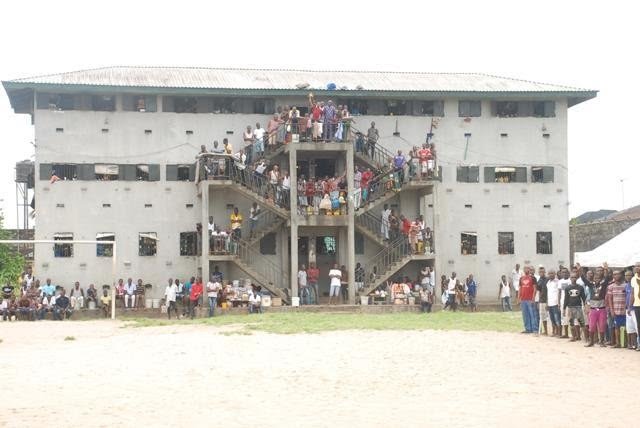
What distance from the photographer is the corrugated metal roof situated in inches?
1547

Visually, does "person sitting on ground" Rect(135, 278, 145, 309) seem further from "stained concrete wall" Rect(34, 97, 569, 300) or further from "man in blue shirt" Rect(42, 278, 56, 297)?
"man in blue shirt" Rect(42, 278, 56, 297)

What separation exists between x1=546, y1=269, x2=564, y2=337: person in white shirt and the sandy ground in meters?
Result: 0.86

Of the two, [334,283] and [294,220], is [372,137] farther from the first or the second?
[334,283]

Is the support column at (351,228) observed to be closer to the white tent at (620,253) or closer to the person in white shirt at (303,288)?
the person in white shirt at (303,288)

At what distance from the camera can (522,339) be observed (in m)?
23.6

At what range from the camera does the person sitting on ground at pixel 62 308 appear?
34719 millimetres

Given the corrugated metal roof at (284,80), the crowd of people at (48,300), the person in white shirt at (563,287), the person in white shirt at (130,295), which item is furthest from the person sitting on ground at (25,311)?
the person in white shirt at (563,287)

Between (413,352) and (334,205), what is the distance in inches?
678

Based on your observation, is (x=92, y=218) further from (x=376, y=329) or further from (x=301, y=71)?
(x=376, y=329)

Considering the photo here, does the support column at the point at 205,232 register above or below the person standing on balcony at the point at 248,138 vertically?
below

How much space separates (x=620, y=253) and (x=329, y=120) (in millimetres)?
16596

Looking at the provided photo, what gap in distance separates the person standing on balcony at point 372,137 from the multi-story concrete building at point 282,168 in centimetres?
52

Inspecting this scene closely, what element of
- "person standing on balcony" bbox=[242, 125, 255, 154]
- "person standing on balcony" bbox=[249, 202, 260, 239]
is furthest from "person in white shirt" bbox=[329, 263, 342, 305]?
"person standing on balcony" bbox=[242, 125, 255, 154]

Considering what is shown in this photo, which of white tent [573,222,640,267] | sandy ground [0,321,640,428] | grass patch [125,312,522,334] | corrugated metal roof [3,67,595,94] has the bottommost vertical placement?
sandy ground [0,321,640,428]
